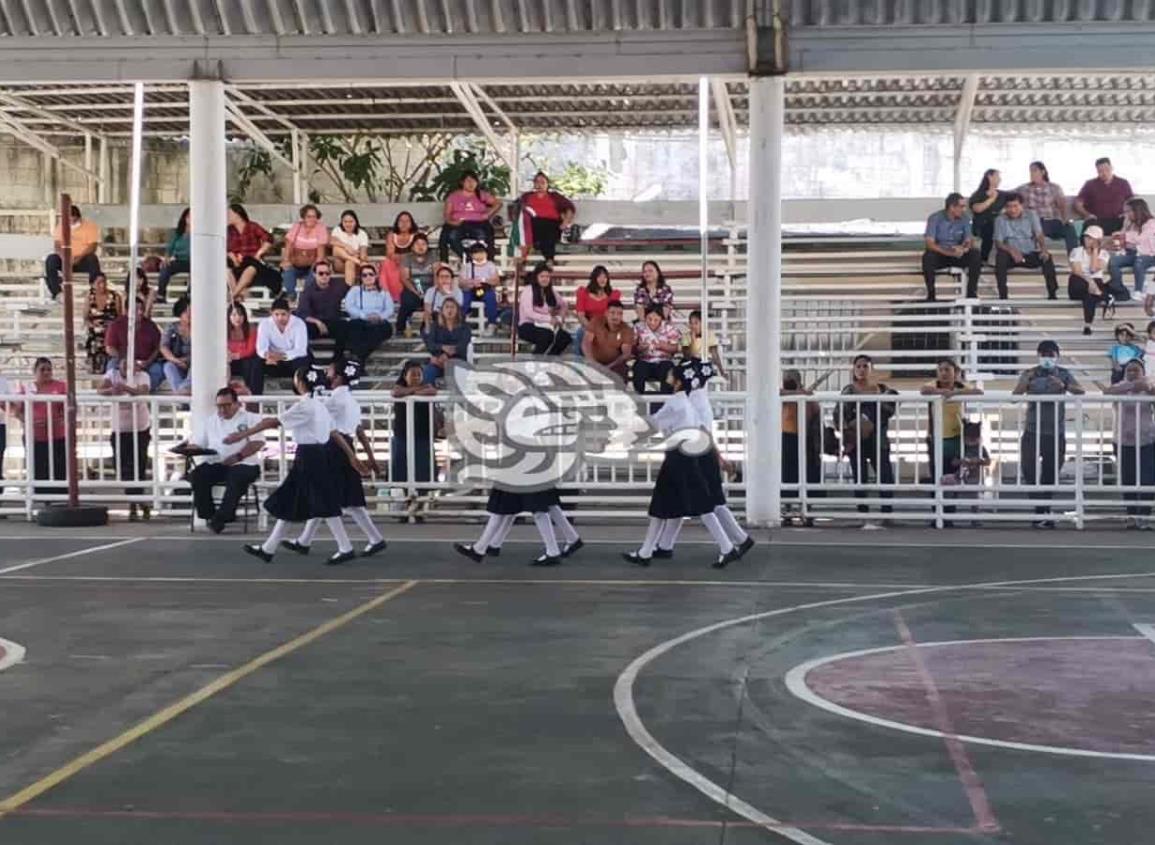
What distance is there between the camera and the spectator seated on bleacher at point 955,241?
73.2ft

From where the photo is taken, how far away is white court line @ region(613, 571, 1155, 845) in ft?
19.9

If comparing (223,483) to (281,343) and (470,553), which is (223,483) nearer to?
(281,343)

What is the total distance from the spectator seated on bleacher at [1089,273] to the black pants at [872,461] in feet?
21.6

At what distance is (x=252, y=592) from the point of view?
40.3 ft

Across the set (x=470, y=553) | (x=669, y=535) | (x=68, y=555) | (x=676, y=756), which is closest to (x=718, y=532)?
(x=669, y=535)

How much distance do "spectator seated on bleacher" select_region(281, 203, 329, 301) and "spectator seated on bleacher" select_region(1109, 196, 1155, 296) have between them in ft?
32.4

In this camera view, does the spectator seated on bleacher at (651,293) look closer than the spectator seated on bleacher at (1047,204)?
Yes

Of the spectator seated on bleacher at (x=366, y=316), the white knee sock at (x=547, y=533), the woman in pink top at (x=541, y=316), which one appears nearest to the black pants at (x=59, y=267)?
the spectator seated on bleacher at (x=366, y=316)

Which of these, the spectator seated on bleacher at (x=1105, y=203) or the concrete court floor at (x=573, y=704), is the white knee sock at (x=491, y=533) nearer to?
the concrete court floor at (x=573, y=704)

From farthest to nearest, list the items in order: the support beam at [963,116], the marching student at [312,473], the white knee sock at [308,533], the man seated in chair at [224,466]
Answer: the support beam at [963,116], the man seated in chair at [224,466], the white knee sock at [308,533], the marching student at [312,473]

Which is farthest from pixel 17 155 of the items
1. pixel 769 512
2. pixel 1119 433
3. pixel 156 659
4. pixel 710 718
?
pixel 710 718

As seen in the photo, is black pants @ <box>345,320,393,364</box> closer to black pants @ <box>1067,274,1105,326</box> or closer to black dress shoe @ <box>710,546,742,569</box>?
black dress shoe @ <box>710,546,742,569</box>

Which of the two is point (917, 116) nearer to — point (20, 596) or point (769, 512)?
point (769, 512)

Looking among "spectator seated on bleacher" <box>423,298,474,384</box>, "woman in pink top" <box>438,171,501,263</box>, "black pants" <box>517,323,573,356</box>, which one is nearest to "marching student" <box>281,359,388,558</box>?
"spectator seated on bleacher" <box>423,298,474,384</box>
